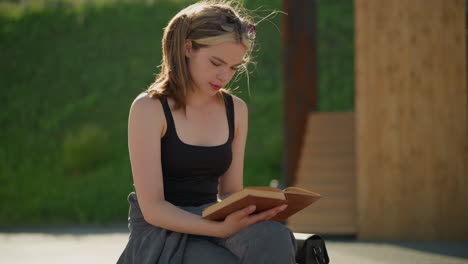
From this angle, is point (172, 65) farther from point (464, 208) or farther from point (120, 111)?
point (120, 111)

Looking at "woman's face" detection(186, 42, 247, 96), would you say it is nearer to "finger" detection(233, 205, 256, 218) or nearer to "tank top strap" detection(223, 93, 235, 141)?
"tank top strap" detection(223, 93, 235, 141)

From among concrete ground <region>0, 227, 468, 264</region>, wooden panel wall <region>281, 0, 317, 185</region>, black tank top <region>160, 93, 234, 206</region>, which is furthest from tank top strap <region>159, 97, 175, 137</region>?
wooden panel wall <region>281, 0, 317, 185</region>

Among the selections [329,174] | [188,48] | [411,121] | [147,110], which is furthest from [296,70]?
[147,110]

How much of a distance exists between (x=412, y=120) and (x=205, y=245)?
4.50 m

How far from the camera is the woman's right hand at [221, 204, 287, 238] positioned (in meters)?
2.49

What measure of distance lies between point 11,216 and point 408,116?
19.2 ft

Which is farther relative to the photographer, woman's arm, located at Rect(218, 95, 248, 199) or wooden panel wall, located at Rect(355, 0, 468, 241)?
wooden panel wall, located at Rect(355, 0, 468, 241)

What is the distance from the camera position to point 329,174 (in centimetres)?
766

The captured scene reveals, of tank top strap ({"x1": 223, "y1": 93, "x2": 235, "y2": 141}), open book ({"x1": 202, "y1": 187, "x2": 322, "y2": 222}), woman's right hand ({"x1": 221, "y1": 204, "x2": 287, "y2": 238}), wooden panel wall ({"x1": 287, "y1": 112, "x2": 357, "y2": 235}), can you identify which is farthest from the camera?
wooden panel wall ({"x1": 287, "y1": 112, "x2": 357, "y2": 235})

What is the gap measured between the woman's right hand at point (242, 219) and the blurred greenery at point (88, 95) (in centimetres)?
748

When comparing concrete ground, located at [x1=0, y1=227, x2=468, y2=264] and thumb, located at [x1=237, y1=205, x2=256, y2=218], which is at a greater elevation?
thumb, located at [x1=237, y1=205, x2=256, y2=218]

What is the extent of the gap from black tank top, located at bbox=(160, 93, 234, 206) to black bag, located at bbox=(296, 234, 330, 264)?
0.39 m

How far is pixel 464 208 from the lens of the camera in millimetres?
6672

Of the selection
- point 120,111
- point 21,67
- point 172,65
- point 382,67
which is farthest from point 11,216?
point 172,65
